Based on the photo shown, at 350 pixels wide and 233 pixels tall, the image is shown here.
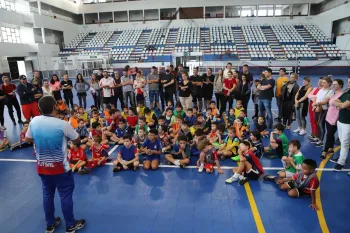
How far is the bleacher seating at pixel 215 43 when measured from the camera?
81.4 ft

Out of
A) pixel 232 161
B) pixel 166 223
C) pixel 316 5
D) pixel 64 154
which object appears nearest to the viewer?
pixel 64 154

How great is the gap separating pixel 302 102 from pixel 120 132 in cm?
560

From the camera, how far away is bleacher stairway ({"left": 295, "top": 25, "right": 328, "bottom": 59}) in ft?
77.4

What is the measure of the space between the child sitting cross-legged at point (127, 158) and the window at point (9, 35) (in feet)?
79.0

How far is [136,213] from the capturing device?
12.7ft

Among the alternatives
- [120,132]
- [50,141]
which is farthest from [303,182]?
[120,132]

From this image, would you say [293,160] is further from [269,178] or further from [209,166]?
[209,166]

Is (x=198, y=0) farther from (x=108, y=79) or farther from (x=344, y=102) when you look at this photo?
(x=344, y=102)

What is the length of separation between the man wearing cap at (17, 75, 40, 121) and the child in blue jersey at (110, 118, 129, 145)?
10.6ft

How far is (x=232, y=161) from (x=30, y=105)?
6.89 m

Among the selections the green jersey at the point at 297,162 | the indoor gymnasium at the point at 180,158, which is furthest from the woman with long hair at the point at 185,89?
the green jersey at the point at 297,162

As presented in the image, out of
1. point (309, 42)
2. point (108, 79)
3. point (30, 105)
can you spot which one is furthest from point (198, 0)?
point (30, 105)

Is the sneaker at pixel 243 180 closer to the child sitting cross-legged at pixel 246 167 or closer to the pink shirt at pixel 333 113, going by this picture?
the child sitting cross-legged at pixel 246 167

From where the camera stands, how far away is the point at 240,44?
27.2 m
